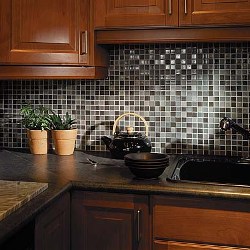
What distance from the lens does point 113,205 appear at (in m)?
1.89


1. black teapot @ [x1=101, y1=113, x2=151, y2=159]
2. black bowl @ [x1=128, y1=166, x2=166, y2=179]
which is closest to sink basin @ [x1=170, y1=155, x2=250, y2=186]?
black teapot @ [x1=101, y1=113, x2=151, y2=159]

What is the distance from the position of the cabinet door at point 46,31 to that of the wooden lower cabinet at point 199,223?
34.3 inches

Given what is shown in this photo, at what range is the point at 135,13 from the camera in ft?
7.20

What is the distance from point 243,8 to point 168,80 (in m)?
0.59

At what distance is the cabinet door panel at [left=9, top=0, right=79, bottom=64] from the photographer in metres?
2.25

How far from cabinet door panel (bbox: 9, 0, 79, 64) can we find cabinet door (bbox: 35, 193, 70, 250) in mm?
741

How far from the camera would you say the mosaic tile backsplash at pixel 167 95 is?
95.5 inches

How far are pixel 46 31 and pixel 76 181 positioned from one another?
80cm

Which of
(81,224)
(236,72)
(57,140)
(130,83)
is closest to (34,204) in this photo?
(81,224)

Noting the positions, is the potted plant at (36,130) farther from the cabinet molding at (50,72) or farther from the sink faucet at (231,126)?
the sink faucet at (231,126)

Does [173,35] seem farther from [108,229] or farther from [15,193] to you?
[15,193]

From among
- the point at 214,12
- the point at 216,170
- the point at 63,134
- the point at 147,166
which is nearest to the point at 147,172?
the point at 147,166

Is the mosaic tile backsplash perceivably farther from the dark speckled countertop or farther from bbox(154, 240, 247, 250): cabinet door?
bbox(154, 240, 247, 250): cabinet door

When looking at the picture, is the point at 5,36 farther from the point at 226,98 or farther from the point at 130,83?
the point at 226,98
